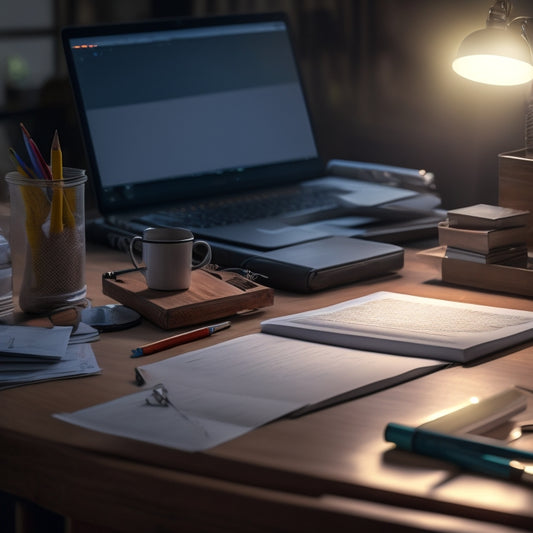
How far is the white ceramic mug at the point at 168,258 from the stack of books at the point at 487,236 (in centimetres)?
41

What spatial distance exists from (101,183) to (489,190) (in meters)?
0.99

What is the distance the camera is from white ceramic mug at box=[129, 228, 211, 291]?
1.25 m

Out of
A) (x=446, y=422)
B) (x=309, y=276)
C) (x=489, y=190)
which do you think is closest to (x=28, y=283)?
(x=309, y=276)

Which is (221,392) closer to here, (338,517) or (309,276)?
(338,517)

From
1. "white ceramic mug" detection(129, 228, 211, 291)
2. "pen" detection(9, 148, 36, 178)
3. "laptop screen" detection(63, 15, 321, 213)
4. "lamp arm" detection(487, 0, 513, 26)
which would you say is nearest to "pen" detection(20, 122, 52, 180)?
"pen" detection(9, 148, 36, 178)

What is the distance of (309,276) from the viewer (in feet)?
4.39

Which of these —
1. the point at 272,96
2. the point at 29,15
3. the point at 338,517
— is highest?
the point at 29,15

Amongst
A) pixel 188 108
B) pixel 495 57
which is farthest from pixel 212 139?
pixel 495 57

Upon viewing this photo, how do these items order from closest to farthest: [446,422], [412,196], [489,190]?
1. [446,422]
2. [412,196]
3. [489,190]

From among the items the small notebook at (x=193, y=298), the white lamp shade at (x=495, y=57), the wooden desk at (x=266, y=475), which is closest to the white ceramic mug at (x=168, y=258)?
the small notebook at (x=193, y=298)

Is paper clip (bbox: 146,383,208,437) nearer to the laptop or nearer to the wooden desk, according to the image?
the wooden desk

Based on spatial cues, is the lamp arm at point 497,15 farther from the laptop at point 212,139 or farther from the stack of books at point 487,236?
the laptop at point 212,139

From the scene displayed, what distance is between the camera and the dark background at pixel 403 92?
84.9 inches

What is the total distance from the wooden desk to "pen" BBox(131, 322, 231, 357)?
3.5 inches
